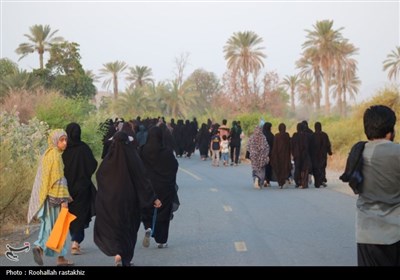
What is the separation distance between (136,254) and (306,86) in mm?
86096

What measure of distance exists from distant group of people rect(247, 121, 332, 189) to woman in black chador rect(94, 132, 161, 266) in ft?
38.3

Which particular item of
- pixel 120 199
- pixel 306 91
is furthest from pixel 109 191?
pixel 306 91

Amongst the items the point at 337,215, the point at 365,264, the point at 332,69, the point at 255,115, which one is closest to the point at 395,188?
the point at 365,264

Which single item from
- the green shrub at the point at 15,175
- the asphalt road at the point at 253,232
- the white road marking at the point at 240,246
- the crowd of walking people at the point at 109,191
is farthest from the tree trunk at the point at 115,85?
the white road marking at the point at 240,246

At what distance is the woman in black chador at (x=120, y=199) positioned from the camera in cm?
968

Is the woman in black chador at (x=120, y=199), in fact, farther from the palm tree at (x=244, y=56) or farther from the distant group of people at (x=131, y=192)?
the palm tree at (x=244, y=56)

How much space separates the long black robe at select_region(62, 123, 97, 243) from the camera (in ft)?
35.4

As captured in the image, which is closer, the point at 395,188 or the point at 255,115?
the point at 395,188

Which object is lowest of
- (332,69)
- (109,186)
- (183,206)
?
(183,206)

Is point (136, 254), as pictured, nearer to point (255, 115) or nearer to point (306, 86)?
point (255, 115)

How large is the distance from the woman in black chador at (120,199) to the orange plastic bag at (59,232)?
15.9 inches

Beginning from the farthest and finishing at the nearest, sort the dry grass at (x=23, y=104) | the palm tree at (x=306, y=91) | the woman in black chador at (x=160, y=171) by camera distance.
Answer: the palm tree at (x=306, y=91), the dry grass at (x=23, y=104), the woman in black chador at (x=160, y=171)

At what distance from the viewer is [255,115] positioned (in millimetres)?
49000

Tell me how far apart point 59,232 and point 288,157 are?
512 inches
